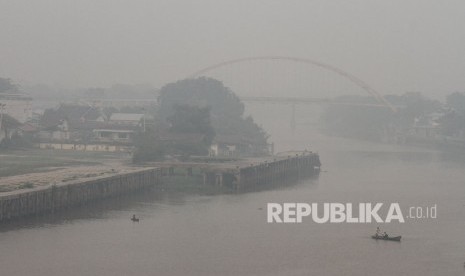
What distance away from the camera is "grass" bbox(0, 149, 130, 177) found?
41794 mm

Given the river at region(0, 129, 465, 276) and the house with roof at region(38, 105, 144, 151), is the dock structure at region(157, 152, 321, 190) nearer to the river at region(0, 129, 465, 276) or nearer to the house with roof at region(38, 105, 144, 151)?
the river at region(0, 129, 465, 276)

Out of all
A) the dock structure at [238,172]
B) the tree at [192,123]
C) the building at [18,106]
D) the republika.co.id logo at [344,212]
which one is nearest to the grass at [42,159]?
the tree at [192,123]

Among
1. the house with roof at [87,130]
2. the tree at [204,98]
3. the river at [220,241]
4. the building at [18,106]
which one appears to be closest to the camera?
the river at [220,241]

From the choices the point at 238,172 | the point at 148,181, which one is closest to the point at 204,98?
the point at 238,172

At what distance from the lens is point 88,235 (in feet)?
96.9

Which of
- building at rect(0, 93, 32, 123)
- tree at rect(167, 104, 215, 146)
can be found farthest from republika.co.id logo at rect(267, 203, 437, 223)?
building at rect(0, 93, 32, 123)

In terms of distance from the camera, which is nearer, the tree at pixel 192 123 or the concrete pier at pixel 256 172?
the concrete pier at pixel 256 172

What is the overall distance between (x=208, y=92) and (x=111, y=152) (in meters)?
32.6

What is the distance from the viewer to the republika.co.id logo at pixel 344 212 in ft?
115

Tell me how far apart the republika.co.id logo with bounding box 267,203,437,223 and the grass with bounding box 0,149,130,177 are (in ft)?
38.9

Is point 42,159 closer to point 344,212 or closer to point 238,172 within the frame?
point 238,172

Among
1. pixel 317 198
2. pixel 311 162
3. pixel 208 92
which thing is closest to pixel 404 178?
pixel 311 162

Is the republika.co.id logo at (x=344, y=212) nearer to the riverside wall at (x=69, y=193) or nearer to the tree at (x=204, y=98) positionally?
the riverside wall at (x=69, y=193)

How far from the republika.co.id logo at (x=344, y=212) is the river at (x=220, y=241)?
614 millimetres
